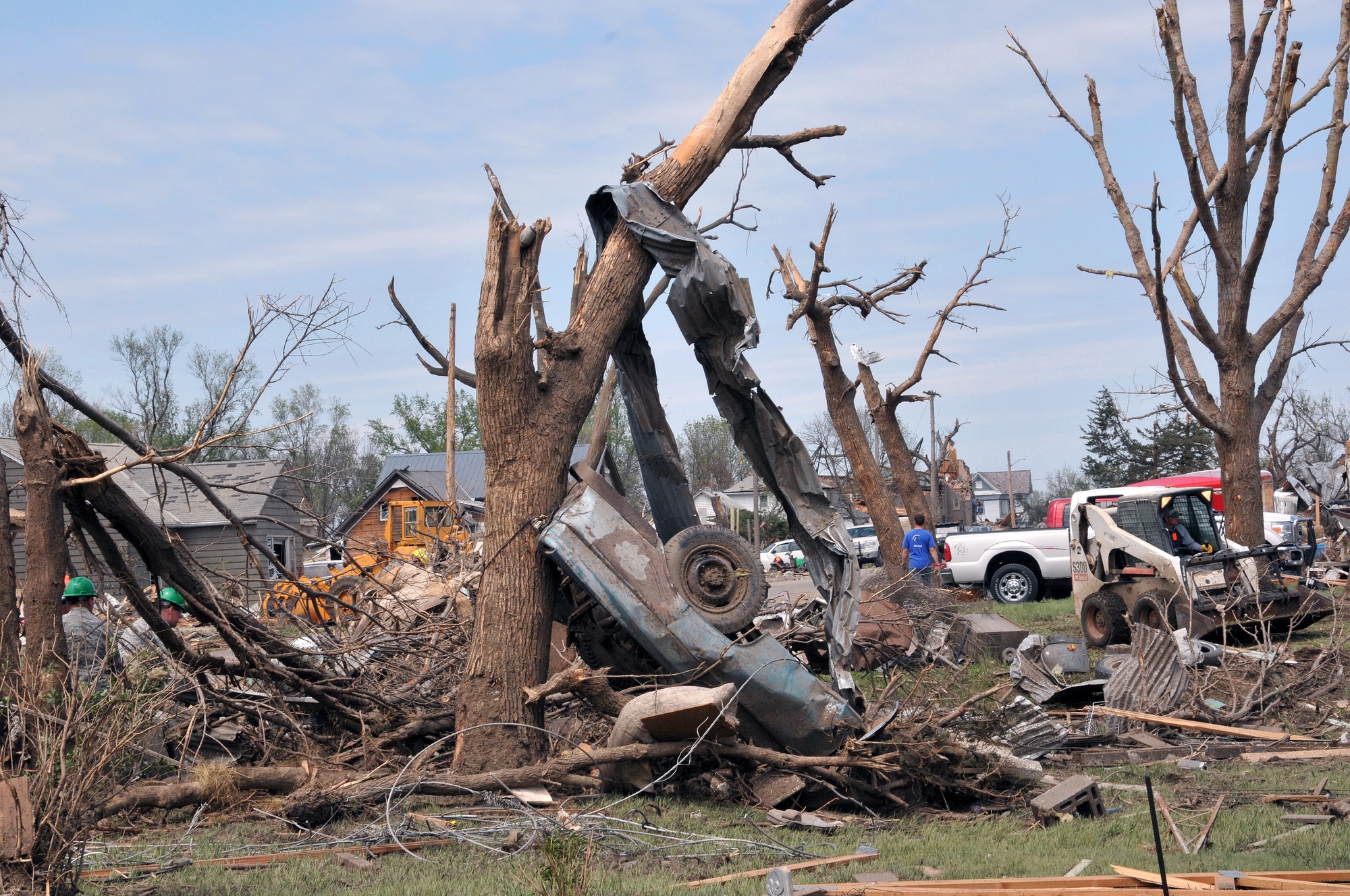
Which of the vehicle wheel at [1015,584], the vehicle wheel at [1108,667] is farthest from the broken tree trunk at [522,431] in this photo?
the vehicle wheel at [1015,584]

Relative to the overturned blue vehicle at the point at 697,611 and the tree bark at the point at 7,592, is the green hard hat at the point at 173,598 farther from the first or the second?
the overturned blue vehicle at the point at 697,611

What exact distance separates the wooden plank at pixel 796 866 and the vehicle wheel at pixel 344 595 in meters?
4.54

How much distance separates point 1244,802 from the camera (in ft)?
21.1

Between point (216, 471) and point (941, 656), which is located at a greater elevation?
point (216, 471)

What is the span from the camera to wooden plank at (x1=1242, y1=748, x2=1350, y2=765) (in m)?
7.70

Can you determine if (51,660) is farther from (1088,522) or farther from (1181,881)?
(1088,522)

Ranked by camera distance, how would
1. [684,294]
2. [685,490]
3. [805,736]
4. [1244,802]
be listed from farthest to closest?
[685,490] → [684,294] → [805,736] → [1244,802]

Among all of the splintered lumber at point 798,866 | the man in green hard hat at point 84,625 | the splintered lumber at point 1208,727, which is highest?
the man in green hard hat at point 84,625

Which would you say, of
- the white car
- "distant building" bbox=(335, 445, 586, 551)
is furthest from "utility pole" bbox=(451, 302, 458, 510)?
the white car

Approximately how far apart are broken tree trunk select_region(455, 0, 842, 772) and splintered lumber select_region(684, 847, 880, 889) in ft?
7.50

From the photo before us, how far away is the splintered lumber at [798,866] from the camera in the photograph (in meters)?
4.86

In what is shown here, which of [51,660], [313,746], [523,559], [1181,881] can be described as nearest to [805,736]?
[523,559]

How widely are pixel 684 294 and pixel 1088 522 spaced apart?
28.7 feet

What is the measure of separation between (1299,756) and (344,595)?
818 centimetres
